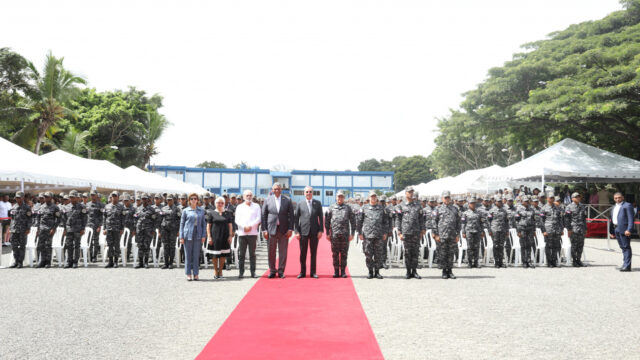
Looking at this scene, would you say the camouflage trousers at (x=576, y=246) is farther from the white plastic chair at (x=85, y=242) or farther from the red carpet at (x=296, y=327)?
the white plastic chair at (x=85, y=242)

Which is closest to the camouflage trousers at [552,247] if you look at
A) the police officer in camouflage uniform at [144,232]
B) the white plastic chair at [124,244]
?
the police officer in camouflage uniform at [144,232]

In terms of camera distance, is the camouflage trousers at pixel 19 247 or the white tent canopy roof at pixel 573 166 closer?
the camouflage trousers at pixel 19 247

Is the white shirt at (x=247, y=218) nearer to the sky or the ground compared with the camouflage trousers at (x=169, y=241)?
nearer to the sky

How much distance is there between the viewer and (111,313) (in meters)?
6.76

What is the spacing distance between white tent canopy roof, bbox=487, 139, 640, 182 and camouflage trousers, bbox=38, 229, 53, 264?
56.0ft

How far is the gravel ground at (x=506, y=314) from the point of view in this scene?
5191 millimetres

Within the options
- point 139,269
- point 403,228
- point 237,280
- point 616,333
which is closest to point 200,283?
point 237,280

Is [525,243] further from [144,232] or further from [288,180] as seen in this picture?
[288,180]

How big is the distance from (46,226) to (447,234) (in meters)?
9.59

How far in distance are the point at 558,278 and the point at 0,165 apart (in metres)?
14.5

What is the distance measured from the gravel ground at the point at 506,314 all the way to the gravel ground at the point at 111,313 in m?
2.36

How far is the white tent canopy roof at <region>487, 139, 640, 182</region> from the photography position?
63.9 feet

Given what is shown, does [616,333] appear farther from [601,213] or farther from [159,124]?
[159,124]

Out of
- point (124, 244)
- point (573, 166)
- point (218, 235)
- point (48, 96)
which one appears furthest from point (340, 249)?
point (48, 96)
